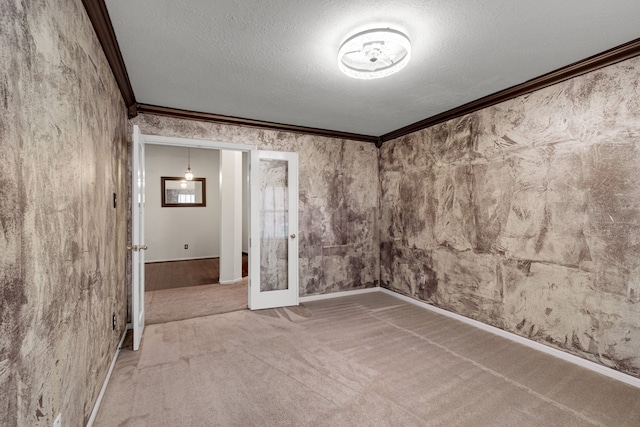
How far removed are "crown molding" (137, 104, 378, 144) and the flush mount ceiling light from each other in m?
2.00

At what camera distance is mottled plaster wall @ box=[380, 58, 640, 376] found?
230 centimetres

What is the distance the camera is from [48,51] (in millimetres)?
1224

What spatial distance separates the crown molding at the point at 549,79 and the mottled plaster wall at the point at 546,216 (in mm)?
65

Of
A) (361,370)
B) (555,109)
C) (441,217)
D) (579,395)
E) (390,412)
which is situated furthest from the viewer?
(441,217)

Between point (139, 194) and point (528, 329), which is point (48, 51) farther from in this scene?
point (528, 329)

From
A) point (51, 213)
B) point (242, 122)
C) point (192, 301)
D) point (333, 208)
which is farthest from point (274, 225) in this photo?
point (51, 213)

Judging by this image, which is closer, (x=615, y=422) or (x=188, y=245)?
(x=615, y=422)

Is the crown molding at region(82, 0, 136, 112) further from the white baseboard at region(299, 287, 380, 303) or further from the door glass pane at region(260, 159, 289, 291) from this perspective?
the white baseboard at region(299, 287, 380, 303)

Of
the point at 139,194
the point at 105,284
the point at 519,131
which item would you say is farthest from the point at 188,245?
the point at 519,131

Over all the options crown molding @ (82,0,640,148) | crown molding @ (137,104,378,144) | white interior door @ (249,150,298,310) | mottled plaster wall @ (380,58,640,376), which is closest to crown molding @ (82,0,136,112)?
crown molding @ (82,0,640,148)

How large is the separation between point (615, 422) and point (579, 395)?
0.27 meters

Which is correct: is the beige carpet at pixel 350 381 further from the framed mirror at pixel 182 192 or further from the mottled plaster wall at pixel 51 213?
the framed mirror at pixel 182 192

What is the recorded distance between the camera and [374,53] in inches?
85.0

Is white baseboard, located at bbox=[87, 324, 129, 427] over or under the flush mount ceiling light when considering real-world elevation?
under
